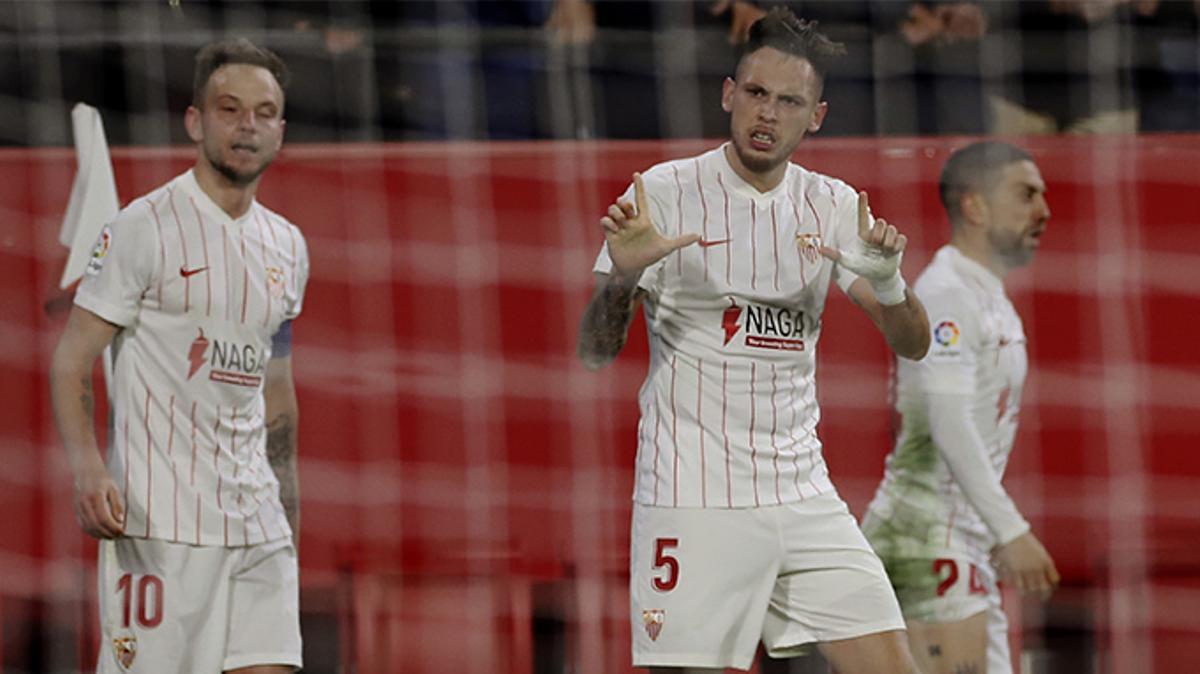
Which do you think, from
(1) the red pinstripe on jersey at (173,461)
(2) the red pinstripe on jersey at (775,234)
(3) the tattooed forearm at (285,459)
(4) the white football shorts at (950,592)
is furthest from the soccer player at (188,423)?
(4) the white football shorts at (950,592)

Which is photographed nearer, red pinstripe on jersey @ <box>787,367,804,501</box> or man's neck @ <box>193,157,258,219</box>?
red pinstripe on jersey @ <box>787,367,804,501</box>

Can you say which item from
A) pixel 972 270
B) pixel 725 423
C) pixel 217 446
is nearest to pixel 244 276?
pixel 217 446

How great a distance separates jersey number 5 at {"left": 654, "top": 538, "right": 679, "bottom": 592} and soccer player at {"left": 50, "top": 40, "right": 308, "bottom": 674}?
900mm

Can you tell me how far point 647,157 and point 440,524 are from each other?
1.21 metres

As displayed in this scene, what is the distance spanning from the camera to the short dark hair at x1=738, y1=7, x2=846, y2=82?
4.43m

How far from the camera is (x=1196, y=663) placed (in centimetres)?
604

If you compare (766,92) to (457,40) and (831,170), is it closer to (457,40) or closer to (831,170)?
(831,170)

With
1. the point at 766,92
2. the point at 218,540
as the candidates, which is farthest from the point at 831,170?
the point at 218,540

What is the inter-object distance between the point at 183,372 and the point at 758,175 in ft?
4.38

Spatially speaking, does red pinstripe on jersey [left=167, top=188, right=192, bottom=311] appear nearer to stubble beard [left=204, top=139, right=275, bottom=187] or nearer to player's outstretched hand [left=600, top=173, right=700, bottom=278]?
stubble beard [left=204, top=139, right=275, bottom=187]

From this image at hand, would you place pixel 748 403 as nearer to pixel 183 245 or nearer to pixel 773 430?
pixel 773 430

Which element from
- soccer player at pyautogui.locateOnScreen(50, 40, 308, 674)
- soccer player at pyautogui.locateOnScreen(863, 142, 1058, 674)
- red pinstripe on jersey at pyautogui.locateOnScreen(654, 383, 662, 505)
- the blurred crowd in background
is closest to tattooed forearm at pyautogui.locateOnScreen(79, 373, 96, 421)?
soccer player at pyautogui.locateOnScreen(50, 40, 308, 674)

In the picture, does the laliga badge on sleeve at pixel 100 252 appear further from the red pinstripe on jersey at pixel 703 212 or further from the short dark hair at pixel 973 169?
the short dark hair at pixel 973 169

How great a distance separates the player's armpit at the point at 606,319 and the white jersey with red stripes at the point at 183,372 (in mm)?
867
